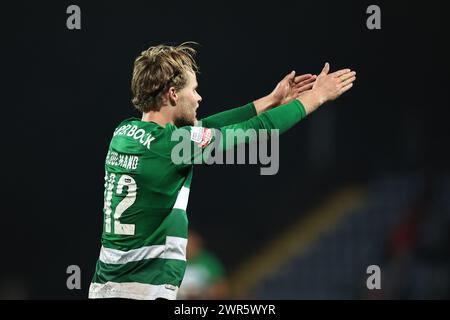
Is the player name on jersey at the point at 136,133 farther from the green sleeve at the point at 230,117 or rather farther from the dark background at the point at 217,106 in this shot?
the dark background at the point at 217,106

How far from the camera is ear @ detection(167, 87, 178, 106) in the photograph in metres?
3.49

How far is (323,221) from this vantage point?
8.77 m

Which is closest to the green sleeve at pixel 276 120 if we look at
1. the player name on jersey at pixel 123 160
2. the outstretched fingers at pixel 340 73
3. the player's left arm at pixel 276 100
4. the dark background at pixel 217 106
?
the outstretched fingers at pixel 340 73

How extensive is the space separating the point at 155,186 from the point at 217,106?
14.5 feet

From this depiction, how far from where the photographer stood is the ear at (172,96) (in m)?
3.49

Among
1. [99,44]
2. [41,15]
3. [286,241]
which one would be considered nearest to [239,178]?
[286,241]

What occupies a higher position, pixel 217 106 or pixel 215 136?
pixel 217 106

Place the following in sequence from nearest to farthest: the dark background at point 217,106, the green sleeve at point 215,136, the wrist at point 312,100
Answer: the green sleeve at point 215,136 < the wrist at point 312,100 < the dark background at point 217,106

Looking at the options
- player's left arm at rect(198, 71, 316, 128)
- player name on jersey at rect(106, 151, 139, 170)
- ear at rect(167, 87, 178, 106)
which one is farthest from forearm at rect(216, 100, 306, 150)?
player's left arm at rect(198, 71, 316, 128)

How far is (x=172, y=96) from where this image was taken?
11.5 feet

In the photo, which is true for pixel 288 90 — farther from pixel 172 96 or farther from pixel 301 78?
pixel 172 96

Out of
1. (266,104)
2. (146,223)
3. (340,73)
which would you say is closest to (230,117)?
(266,104)

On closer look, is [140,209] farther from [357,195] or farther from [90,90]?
[357,195]

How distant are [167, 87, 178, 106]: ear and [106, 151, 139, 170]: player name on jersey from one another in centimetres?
32
